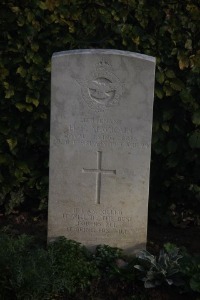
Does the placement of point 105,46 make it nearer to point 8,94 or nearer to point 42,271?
point 8,94

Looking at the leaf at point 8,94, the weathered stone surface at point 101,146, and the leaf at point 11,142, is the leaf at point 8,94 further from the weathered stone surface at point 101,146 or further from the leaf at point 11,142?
the weathered stone surface at point 101,146

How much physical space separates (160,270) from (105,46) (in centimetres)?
212

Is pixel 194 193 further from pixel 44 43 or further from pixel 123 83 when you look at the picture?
pixel 44 43

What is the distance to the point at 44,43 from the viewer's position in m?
5.44

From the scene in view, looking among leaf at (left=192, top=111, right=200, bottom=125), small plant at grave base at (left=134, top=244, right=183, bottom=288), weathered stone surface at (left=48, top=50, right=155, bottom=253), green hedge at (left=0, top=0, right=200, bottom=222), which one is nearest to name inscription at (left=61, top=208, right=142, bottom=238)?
weathered stone surface at (left=48, top=50, right=155, bottom=253)

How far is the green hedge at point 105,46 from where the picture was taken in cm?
533

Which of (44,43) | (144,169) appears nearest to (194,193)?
(144,169)

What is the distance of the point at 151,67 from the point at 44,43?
132cm

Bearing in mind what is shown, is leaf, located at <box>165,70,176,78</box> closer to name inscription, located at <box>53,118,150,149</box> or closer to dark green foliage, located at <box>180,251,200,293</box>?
name inscription, located at <box>53,118,150,149</box>

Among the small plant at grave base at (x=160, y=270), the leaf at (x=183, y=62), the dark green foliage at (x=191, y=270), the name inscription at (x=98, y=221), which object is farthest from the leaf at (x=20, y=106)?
the dark green foliage at (x=191, y=270)

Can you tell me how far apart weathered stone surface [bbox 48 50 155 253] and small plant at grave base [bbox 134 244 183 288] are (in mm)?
442

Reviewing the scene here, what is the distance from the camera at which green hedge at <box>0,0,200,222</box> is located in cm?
533

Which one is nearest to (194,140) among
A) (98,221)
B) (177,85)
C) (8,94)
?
(177,85)

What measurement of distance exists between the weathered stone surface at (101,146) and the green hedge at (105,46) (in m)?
0.85
